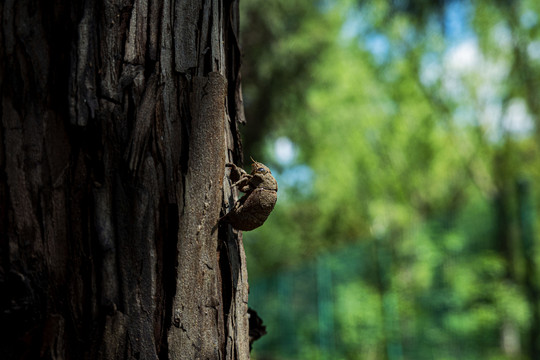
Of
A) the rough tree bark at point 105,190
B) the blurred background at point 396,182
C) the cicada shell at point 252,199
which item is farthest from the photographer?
the blurred background at point 396,182

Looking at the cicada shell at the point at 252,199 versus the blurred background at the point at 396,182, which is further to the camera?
the blurred background at the point at 396,182

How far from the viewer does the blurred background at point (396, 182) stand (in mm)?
7070

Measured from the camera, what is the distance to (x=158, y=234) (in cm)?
143

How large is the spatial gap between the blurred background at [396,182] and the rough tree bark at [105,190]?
5618mm

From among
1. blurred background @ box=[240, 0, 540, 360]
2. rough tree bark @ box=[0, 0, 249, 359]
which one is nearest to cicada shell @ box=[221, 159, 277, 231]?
rough tree bark @ box=[0, 0, 249, 359]

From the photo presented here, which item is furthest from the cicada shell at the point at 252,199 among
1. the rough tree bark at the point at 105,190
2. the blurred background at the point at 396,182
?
the blurred background at the point at 396,182

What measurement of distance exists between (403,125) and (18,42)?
64.9 feet

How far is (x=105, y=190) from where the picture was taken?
4.58 ft

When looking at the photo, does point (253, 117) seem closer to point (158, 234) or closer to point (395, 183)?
point (158, 234)

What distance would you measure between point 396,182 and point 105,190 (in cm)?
2103

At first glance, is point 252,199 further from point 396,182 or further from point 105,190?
point 396,182

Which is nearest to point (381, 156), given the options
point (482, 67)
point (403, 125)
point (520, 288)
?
point (403, 125)

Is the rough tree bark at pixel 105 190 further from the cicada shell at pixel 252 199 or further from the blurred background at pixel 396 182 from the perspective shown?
the blurred background at pixel 396 182

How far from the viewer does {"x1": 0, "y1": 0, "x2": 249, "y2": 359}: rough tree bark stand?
1341 mm
